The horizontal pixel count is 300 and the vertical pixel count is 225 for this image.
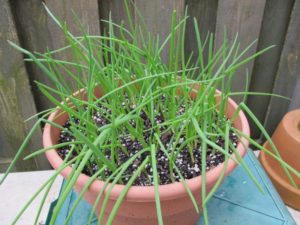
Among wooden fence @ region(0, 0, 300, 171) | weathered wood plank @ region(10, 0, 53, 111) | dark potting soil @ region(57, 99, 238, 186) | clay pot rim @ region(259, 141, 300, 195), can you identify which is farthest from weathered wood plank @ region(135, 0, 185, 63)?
clay pot rim @ region(259, 141, 300, 195)

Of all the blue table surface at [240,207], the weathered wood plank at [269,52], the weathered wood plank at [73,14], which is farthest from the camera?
the weathered wood plank at [269,52]

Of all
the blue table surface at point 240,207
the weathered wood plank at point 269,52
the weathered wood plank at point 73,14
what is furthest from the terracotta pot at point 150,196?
the weathered wood plank at point 269,52

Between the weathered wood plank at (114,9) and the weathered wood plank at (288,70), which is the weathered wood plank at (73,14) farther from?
the weathered wood plank at (288,70)

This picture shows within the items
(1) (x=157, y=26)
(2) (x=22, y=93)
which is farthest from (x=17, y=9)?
(1) (x=157, y=26)

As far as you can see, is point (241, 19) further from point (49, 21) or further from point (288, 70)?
point (49, 21)

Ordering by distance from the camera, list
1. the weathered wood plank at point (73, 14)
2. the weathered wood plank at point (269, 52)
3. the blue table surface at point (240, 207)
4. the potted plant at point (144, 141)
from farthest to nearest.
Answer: the weathered wood plank at point (269, 52), the weathered wood plank at point (73, 14), the blue table surface at point (240, 207), the potted plant at point (144, 141)

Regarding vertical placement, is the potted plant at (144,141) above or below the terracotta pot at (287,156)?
above

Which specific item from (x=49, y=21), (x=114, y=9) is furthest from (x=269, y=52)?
(x=49, y=21)

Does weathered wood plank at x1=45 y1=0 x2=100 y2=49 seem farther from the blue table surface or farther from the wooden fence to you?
the blue table surface
